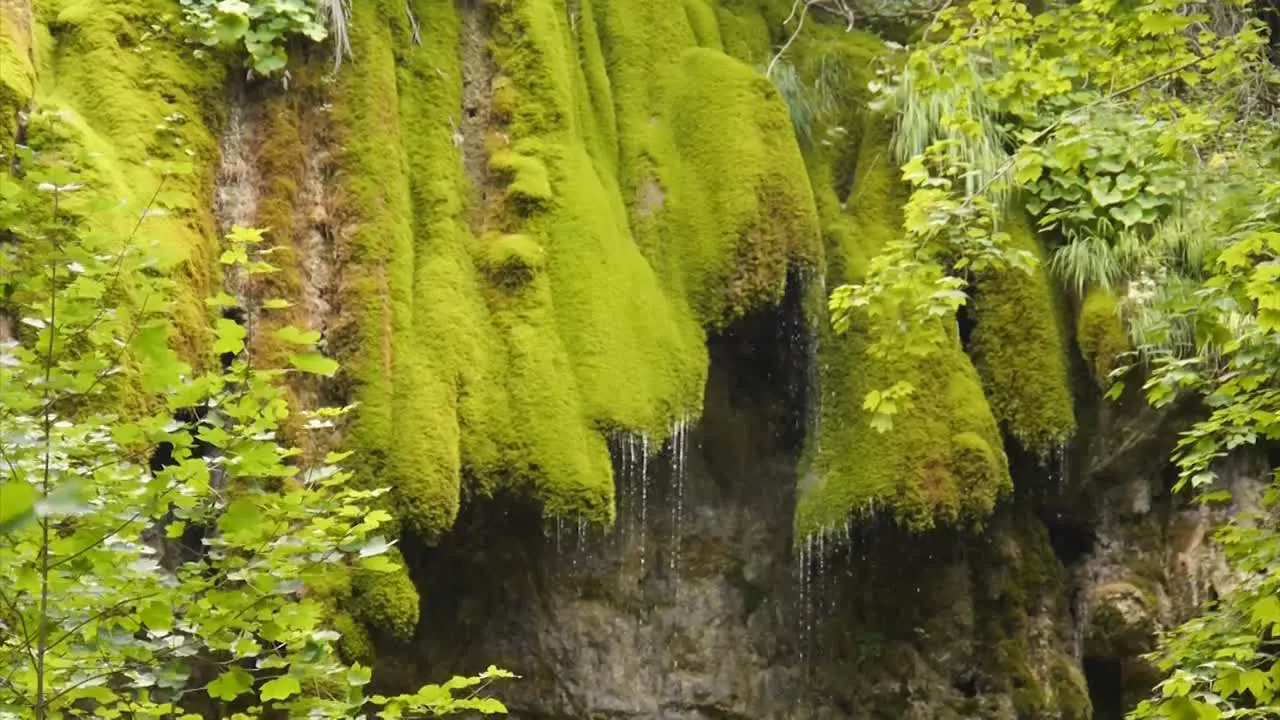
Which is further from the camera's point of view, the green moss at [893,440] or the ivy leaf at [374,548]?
the green moss at [893,440]

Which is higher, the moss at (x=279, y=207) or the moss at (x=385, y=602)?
the moss at (x=279, y=207)

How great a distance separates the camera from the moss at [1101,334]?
8180 mm

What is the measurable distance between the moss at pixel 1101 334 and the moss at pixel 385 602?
4.67 m

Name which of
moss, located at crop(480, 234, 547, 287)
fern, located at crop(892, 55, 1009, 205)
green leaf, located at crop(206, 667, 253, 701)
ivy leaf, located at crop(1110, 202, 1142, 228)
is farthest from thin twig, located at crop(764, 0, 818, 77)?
green leaf, located at crop(206, 667, 253, 701)

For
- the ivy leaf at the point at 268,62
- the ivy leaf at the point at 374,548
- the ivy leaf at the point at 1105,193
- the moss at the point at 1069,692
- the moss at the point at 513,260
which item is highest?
the ivy leaf at the point at 268,62

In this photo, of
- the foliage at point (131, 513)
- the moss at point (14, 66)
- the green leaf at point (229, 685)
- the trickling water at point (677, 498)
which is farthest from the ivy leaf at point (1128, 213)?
the green leaf at point (229, 685)

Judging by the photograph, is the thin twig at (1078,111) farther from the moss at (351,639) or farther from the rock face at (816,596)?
the moss at (351,639)

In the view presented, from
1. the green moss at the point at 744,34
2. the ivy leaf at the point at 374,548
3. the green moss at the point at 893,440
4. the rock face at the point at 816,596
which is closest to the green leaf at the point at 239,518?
the ivy leaf at the point at 374,548

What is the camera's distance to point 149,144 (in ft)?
20.3

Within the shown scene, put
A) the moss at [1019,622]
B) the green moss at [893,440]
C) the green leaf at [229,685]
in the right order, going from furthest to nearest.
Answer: the moss at [1019,622] → the green moss at [893,440] → the green leaf at [229,685]

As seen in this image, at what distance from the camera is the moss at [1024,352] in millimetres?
8273

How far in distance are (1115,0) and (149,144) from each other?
449 cm

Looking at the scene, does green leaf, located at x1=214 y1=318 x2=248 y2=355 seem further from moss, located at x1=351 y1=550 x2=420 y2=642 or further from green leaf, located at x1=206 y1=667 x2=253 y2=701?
moss, located at x1=351 y1=550 x2=420 y2=642

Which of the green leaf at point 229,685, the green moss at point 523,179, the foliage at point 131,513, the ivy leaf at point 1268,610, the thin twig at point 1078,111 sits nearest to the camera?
the foliage at point 131,513
